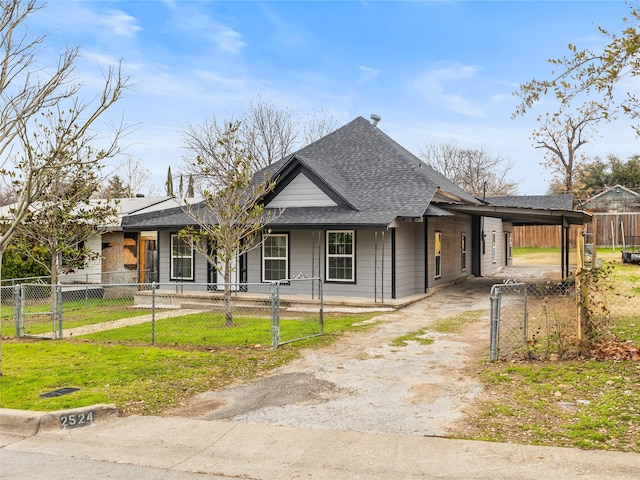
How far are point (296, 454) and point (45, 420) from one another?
10.0ft

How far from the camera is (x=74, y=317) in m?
16.2

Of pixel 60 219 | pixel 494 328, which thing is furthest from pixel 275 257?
pixel 494 328

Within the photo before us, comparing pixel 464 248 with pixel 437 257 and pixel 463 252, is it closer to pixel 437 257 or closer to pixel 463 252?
pixel 463 252

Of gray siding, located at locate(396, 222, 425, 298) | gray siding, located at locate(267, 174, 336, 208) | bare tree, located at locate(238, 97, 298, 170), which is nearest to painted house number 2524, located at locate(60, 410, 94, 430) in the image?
Result: gray siding, located at locate(396, 222, 425, 298)

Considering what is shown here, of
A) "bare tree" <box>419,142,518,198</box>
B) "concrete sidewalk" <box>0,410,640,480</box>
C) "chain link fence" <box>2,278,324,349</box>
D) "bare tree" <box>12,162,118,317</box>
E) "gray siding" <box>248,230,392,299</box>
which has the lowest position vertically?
"concrete sidewalk" <box>0,410,640,480</box>

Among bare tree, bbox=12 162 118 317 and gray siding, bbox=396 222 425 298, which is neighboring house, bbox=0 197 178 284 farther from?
gray siding, bbox=396 222 425 298

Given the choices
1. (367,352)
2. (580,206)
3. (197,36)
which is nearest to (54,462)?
(367,352)

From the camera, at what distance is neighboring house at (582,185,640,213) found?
50.2m

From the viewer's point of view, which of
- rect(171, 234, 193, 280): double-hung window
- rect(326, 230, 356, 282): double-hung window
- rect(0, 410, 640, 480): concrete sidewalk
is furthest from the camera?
rect(171, 234, 193, 280): double-hung window

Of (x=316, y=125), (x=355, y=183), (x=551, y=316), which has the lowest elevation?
(x=551, y=316)

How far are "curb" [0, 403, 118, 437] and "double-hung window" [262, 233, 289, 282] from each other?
1228cm

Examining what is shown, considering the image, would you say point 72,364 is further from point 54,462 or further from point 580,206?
point 580,206

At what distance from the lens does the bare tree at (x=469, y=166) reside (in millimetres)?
55562

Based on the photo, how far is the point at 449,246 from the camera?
72.1 ft
